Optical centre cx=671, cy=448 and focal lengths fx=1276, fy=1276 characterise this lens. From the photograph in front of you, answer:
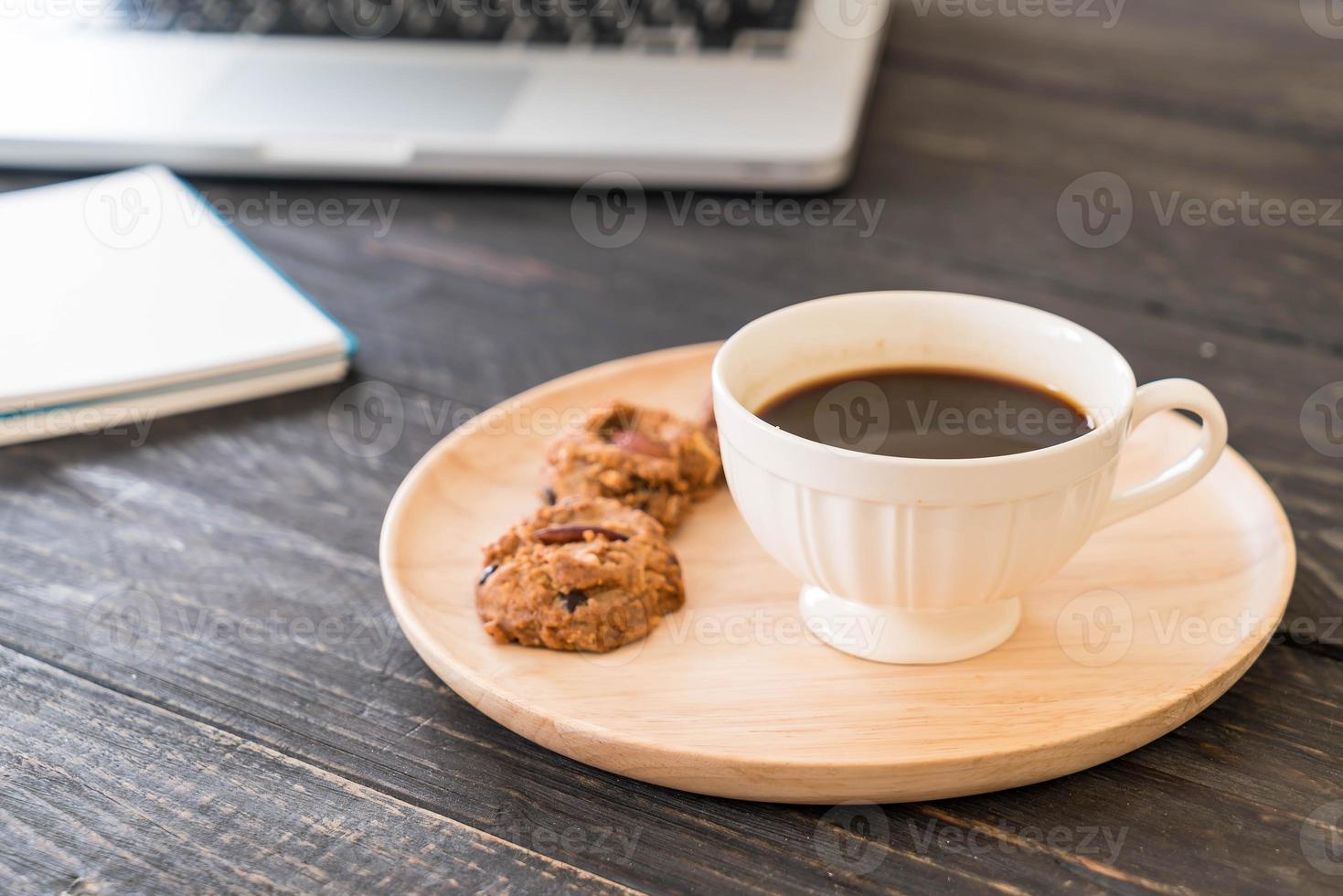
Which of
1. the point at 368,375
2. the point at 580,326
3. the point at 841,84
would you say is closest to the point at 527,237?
the point at 580,326

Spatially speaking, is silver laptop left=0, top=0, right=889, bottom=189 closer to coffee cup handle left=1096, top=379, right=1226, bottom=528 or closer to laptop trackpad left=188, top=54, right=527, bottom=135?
laptop trackpad left=188, top=54, right=527, bottom=135

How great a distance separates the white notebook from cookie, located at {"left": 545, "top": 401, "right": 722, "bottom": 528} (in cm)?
32

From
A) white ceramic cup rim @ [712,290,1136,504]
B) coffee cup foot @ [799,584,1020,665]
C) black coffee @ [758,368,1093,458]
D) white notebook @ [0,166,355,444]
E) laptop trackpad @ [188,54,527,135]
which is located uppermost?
white ceramic cup rim @ [712,290,1136,504]

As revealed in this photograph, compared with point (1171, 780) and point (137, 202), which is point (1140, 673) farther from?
point (137, 202)

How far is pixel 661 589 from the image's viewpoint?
78cm

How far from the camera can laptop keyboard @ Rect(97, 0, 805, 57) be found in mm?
1610

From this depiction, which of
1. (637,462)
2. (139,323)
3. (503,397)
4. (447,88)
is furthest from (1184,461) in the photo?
(447,88)

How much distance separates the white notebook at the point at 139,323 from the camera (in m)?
1.04

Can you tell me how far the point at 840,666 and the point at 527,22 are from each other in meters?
1.15

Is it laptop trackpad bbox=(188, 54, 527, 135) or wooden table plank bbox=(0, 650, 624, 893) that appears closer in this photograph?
wooden table plank bbox=(0, 650, 624, 893)

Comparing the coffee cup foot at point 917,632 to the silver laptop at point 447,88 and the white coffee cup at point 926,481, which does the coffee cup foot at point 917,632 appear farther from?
the silver laptop at point 447,88

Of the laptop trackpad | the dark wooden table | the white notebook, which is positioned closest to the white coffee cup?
the dark wooden table

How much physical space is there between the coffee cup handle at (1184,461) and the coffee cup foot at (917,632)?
86 millimetres

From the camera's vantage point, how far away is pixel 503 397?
1.10m
